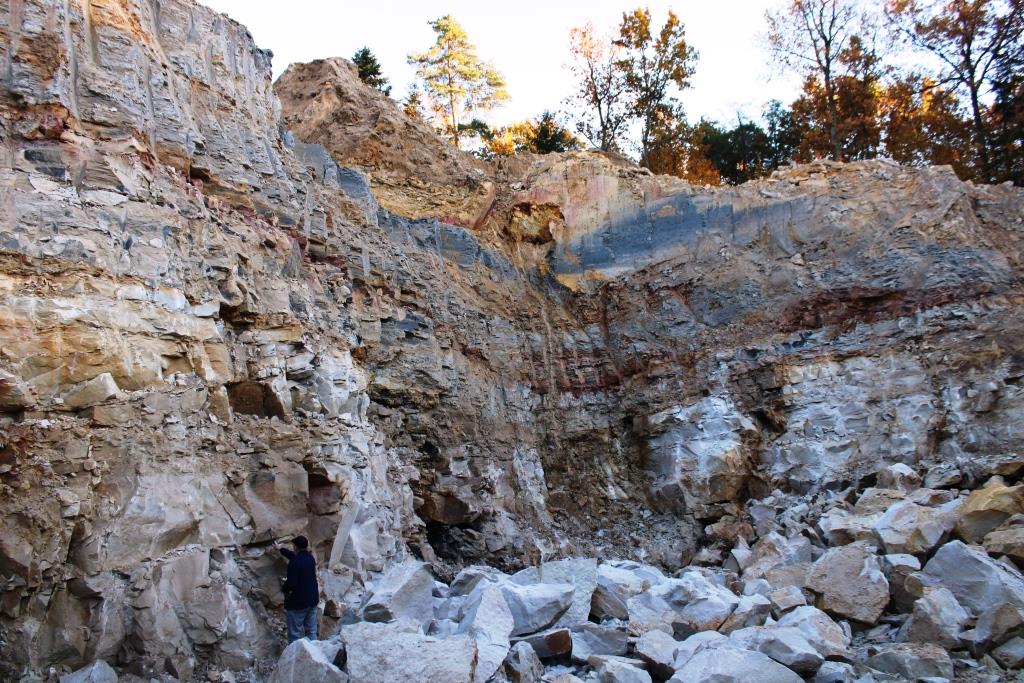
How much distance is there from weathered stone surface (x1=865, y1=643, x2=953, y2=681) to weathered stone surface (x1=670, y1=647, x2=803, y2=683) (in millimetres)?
1020

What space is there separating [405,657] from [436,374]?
17.4 ft

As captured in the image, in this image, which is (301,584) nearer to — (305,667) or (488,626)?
(305,667)

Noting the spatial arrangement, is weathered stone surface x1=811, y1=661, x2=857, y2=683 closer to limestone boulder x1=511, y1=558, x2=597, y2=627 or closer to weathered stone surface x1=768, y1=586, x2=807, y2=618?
weathered stone surface x1=768, y1=586, x2=807, y2=618

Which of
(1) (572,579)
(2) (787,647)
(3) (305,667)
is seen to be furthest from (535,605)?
(3) (305,667)

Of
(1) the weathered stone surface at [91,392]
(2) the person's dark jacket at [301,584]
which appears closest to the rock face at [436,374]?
(1) the weathered stone surface at [91,392]

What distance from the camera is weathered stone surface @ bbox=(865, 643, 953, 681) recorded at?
660cm

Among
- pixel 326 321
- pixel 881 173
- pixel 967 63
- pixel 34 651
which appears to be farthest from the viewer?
pixel 967 63

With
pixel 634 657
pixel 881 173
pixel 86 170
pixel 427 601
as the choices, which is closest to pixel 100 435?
pixel 86 170

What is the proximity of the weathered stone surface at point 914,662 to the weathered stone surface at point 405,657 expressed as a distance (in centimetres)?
353

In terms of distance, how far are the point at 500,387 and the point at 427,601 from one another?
4562 mm

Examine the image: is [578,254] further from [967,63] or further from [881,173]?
[967,63]

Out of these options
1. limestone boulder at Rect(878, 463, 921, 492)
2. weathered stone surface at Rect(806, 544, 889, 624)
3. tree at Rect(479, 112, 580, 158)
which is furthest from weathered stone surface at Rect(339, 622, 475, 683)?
tree at Rect(479, 112, 580, 158)

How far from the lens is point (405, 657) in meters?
5.73

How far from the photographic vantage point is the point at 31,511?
553 cm
